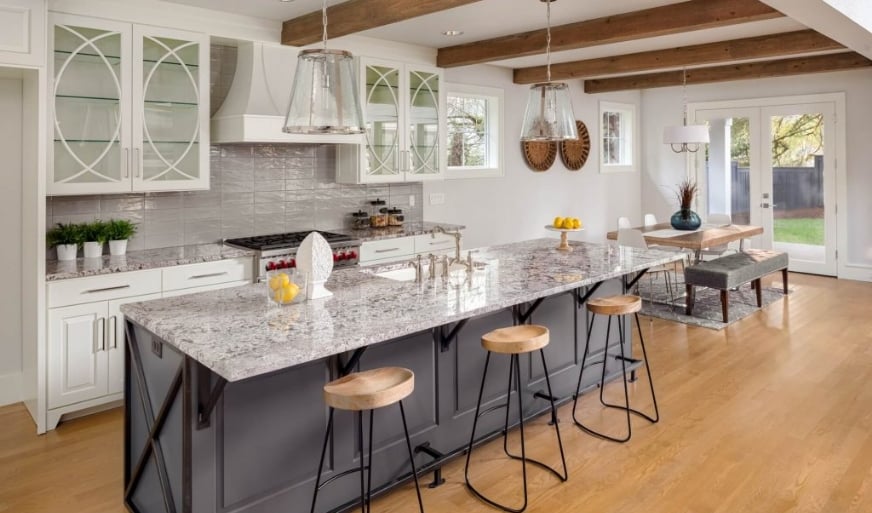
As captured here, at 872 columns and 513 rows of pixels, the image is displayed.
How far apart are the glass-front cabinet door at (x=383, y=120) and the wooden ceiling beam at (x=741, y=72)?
364cm

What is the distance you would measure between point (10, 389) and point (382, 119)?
324cm

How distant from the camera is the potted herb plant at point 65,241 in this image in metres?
3.64

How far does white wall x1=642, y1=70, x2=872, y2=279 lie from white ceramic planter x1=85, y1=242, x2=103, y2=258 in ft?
24.6

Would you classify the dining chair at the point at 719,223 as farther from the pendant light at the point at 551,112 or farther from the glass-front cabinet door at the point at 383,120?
the pendant light at the point at 551,112

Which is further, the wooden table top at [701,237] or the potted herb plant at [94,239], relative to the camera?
the wooden table top at [701,237]

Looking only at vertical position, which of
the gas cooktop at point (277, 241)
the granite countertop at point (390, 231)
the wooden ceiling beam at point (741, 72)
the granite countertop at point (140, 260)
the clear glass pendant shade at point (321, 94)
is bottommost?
the granite countertop at point (140, 260)

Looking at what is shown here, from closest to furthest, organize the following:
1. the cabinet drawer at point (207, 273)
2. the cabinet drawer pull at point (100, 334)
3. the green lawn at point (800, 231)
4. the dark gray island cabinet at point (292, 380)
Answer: the dark gray island cabinet at point (292, 380) < the cabinet drawer pull at point (100, 334) < the cabinet drawer at point (207, 273) < the green lawn at point (800, 231)

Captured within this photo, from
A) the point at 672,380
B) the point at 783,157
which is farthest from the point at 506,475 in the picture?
the point at 783,157

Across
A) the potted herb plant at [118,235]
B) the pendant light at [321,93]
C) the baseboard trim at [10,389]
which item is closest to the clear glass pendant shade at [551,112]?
the pendant light at [321,93]

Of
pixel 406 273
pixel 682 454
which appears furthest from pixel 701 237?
pixel 406 273

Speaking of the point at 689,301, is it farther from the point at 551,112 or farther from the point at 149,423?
the point at 149,423

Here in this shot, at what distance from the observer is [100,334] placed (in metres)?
3.50

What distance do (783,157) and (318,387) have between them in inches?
296

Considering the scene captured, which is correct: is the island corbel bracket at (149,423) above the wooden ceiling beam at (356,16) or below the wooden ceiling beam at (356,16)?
below
